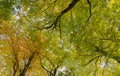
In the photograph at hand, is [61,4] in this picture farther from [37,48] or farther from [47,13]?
[37,48]

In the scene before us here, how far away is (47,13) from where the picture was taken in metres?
14.3

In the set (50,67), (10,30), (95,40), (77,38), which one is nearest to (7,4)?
(77,38)

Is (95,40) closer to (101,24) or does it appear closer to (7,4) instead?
(101,24)

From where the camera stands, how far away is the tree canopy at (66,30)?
1273 cm

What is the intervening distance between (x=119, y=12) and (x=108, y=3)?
893mm

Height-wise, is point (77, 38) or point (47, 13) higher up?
point (47, 13)

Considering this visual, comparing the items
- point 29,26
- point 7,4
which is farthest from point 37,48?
point 7,4

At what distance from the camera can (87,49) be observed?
53.3 feet

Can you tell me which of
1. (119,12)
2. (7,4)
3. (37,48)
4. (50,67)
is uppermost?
(7,4)

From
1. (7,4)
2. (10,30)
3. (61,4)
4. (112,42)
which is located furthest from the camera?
(10,30)

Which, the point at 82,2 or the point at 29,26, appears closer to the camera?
the point at 82,2

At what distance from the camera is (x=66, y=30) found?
14930 millimetres

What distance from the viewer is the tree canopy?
12.7 m

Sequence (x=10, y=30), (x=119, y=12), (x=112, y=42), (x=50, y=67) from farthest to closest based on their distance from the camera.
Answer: (x=50, y=67) → (x=10, y=30) → (x=112, y=42) → (x=119, y=12)
